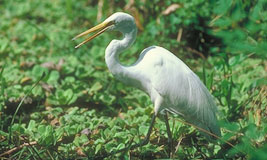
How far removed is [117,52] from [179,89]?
47cm

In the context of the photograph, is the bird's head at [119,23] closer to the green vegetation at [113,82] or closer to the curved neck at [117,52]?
the curved neck at [117,52]

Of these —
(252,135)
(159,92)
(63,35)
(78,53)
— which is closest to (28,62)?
(78,53)

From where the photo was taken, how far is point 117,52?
286 centimetres

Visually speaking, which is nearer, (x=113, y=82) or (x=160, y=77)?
(x=160, y=77)

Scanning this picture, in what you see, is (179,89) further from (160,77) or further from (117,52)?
(117,52)

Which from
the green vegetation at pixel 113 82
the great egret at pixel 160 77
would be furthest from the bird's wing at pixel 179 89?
the green vegetation at pixel 113 82

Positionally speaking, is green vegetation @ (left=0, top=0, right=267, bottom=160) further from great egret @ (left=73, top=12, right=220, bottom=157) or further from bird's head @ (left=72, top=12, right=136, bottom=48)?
bird's head @ (left=72, top=12, right=136, bottom=48)

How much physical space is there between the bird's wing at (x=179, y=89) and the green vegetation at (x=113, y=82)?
0.40 feet

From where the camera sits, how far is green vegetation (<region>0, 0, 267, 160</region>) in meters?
2.79

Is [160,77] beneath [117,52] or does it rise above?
beneath

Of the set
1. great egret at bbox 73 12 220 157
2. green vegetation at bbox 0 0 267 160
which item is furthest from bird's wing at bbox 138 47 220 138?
green vegetation at bbox 0 0 267 160

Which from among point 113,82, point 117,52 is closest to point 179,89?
point 117,52

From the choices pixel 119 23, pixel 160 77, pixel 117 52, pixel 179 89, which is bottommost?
pixel 179 89

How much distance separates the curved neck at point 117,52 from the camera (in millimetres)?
2832
